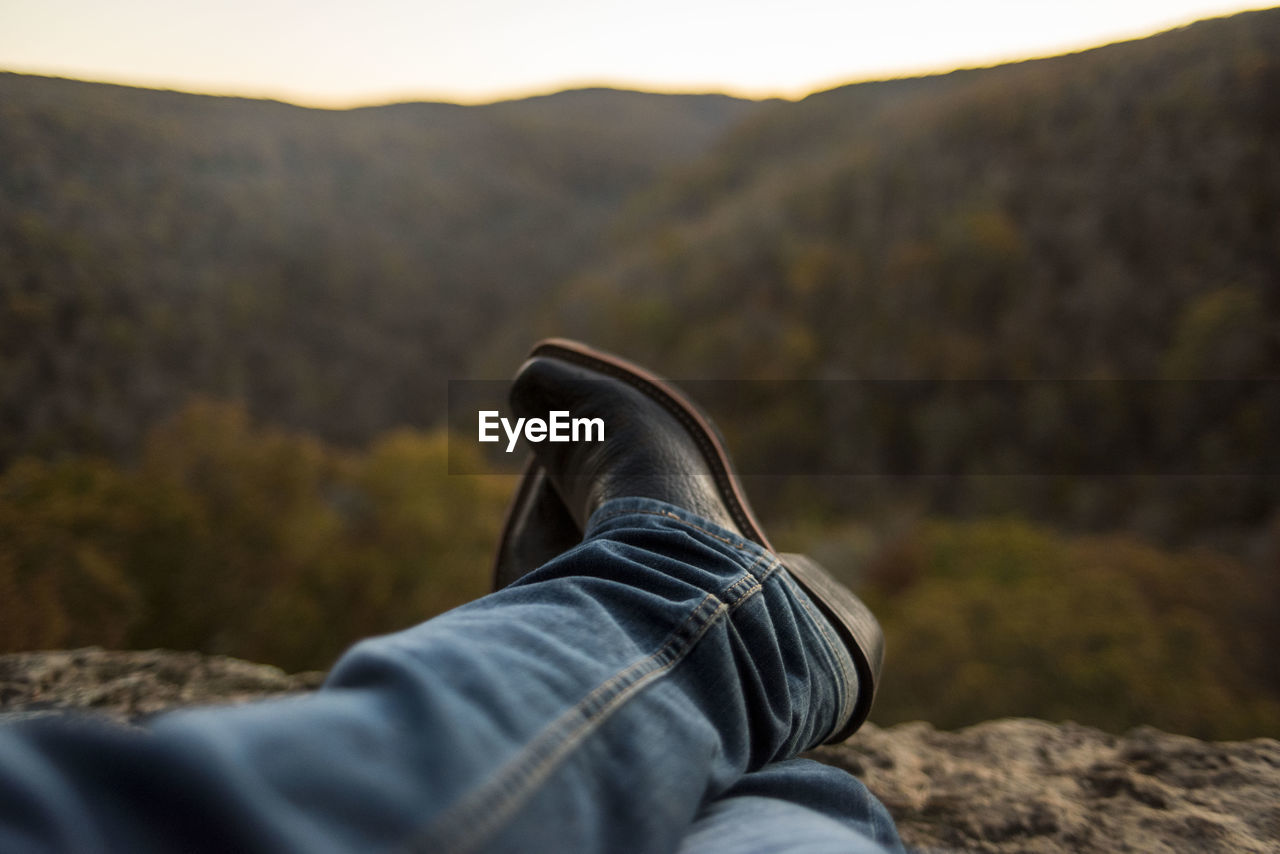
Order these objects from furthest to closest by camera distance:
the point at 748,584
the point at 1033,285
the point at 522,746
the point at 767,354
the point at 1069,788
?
the point at 767,354 < the point at 1033,285 < the point at 1069,788 < the point at 748,584 < the point at 522,746

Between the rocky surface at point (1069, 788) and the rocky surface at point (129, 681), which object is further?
the rocky surface at point (129, 681)

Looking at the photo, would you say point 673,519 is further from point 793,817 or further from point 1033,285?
point 1033,285

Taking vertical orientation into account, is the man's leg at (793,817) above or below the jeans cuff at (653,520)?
below

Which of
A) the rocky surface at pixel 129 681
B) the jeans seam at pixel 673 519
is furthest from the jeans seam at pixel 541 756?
the rocky surface at pixel 129 681

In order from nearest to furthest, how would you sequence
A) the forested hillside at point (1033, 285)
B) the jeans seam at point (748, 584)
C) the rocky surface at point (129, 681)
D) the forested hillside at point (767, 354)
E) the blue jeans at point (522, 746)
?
the blue jeans at point (522, 746)
the jeans seam at point (748, 584)
the rocky surface at point (129, 681)
the forested hillside at point (767, 354)
the forested hillside at point (1033, 285)

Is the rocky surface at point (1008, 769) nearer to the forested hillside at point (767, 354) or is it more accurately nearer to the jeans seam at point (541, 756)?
the jeans seam at point (541, 756)

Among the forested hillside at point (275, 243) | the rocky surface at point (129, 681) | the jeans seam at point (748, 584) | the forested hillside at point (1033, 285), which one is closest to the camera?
the jeans seam at point (748, 584)

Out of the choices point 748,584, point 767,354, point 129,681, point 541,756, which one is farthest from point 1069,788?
point 767,354
